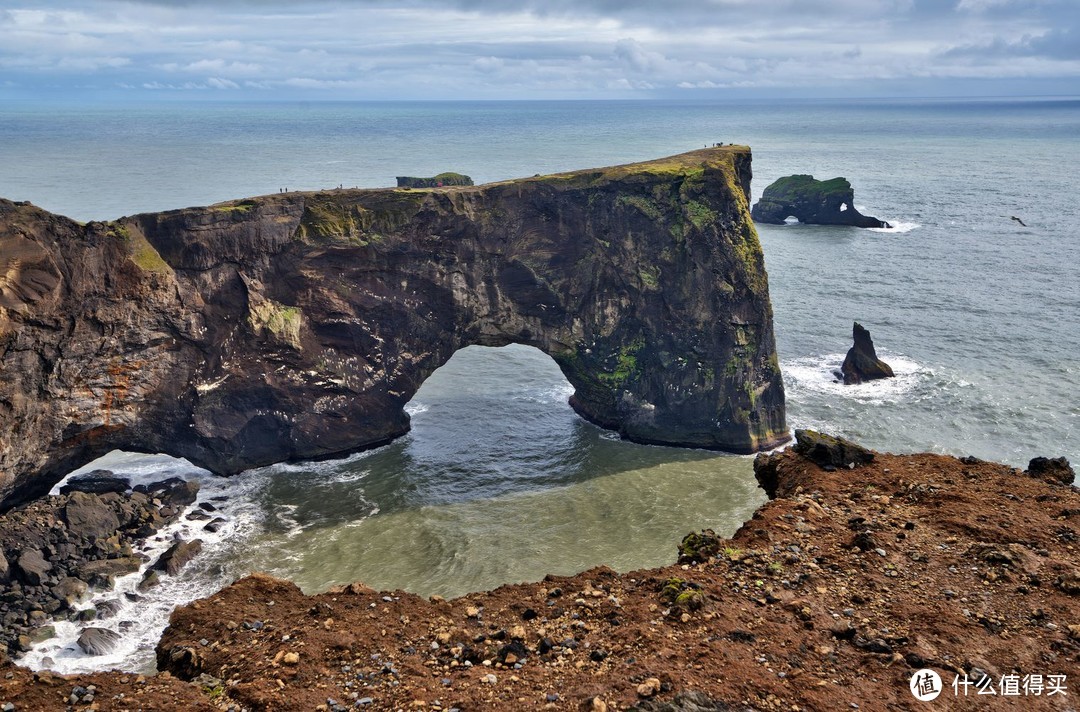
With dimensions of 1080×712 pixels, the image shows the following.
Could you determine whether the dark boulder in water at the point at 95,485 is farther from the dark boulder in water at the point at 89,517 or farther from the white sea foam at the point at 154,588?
the dark boulder in water at the point at 89,517

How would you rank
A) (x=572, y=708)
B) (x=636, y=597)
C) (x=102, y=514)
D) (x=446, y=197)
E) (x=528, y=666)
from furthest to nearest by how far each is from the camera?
(x=446, y=197) < (x=102, y=514) < (x=636, y=597) < (x=528, y=666) < (x=572, y=708)

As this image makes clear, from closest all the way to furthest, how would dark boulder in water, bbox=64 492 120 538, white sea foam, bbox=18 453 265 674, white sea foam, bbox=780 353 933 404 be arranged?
1. white sea foam, bbox=18 453 265 674
2. dark boulder in water, bbox=64 492 120 538
3. white sea foam, bbox=780 353 933 404

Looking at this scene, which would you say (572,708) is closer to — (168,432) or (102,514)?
(102,514)

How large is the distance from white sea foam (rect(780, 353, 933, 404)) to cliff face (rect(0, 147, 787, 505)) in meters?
9.16

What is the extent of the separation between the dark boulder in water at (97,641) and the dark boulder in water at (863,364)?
168ft

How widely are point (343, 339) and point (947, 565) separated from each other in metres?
40.0

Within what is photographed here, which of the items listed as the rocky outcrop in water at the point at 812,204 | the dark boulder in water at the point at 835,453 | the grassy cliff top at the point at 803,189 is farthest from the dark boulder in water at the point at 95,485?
the grassy cliff top at the point at 803,189

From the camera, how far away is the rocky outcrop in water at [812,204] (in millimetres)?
126938

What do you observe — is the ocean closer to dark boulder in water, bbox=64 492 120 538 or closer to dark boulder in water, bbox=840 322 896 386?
dark boulder in water, bbox=840 322 896 386

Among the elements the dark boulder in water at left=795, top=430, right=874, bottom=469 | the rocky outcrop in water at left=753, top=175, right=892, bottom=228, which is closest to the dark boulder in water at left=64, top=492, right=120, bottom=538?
the dark boulder in water at left=795, top=430, right=874, bottom=469

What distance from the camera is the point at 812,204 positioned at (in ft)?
427

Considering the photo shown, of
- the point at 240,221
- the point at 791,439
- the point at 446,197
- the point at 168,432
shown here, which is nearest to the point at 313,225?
the point at 240,221

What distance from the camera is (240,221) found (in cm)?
4866

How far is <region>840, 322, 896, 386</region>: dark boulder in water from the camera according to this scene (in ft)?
210
